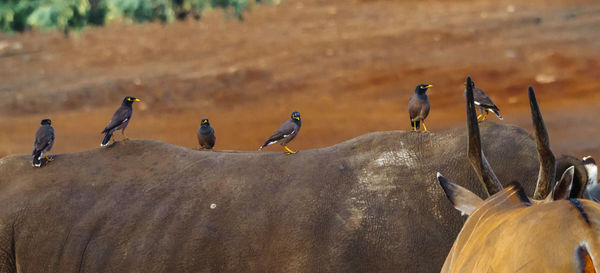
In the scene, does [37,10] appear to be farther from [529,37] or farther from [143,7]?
[529,37]

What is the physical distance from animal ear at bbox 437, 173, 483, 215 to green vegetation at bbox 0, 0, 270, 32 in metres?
11.6

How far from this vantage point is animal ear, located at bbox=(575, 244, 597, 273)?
4.66 ft

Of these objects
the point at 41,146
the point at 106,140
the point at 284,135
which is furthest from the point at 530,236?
the point at 41,146

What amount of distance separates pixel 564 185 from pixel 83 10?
12283mm

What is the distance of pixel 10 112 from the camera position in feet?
49.8

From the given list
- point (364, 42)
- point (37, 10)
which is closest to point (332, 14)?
point (364, 42)

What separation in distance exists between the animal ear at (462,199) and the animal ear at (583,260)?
0.64m

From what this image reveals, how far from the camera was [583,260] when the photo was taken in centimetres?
143

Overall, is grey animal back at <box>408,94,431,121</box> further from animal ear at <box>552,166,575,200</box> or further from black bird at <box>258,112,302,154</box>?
animal ear at <box>552,166,575,200</box>

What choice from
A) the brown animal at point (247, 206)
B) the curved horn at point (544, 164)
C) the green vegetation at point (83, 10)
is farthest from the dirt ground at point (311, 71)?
the curved horn at point (544, 164)

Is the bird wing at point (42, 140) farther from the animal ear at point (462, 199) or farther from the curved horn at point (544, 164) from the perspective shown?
the curved horn at point (544, 164)

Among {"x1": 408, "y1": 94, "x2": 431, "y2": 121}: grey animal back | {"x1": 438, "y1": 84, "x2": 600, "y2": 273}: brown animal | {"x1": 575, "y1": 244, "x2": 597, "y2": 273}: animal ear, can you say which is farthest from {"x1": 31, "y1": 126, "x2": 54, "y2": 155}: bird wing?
{"x1": 575, "y1": 244, "x2": 597, "y2": 273}: animal ear

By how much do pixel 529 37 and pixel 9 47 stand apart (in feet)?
44.5

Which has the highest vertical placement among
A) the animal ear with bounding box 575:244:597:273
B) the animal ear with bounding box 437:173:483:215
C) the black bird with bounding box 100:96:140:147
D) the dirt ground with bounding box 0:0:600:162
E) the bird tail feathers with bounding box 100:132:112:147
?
the dirt ground with bounding box 0:0:600:162
